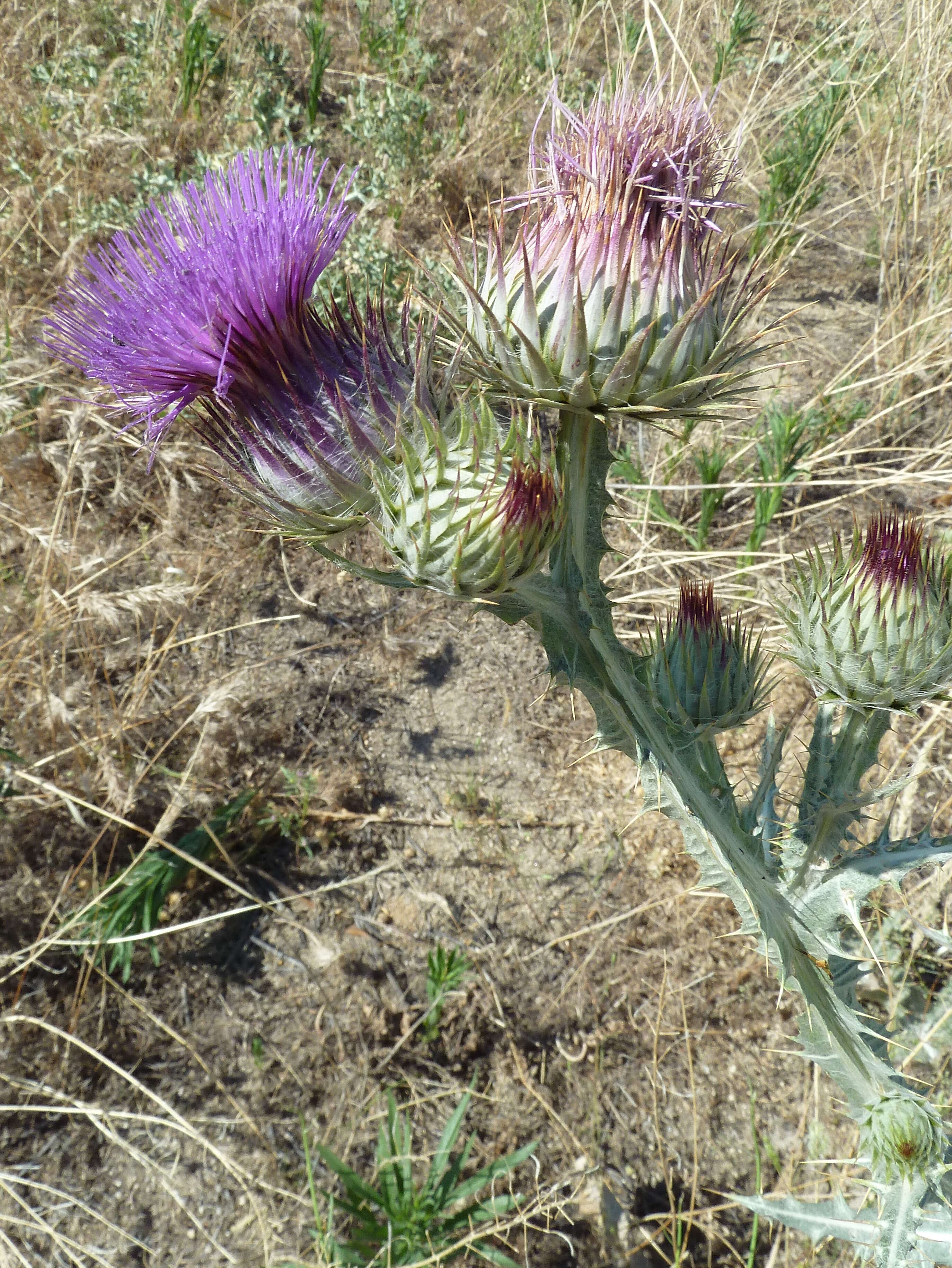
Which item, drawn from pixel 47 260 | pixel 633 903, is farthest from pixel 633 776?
pixel 47 260

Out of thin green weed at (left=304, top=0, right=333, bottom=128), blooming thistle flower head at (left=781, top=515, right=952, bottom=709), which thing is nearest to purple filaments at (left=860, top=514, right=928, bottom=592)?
blooming thistle flower head at (left=781, top=515, right=952, bottom=709)

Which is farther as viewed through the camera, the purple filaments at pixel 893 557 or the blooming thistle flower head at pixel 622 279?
the purple filaments at pixel 893 557

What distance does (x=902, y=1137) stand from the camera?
151cm

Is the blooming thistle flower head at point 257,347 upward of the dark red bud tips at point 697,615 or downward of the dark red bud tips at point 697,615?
upward

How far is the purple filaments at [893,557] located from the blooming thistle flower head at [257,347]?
1.03 meters

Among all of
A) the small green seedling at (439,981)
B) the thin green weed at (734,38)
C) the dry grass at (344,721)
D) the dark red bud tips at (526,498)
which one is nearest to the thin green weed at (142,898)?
the dry grass at (344,721)

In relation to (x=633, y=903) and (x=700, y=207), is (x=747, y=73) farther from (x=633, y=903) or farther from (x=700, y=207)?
(x=633, y=903)

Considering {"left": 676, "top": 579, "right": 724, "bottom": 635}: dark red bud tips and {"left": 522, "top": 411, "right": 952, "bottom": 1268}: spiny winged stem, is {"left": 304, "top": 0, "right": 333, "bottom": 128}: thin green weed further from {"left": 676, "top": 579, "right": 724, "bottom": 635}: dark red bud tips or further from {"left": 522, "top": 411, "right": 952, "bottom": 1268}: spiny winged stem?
{"left": 676, "top": 579, "right": 724, "bottom": 635}: dark red bud tips

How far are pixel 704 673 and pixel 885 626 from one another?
384 millimetres

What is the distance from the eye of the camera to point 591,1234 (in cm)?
238

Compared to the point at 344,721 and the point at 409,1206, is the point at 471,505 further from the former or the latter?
the point at 344,721

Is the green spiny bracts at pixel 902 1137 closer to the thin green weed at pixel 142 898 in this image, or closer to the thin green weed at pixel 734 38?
the thin green weed at pixel 142 898

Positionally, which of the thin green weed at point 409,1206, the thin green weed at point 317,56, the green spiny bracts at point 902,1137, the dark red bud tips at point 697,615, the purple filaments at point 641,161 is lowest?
the thin green weed at point 409,1206

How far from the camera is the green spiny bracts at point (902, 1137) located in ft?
4.96
